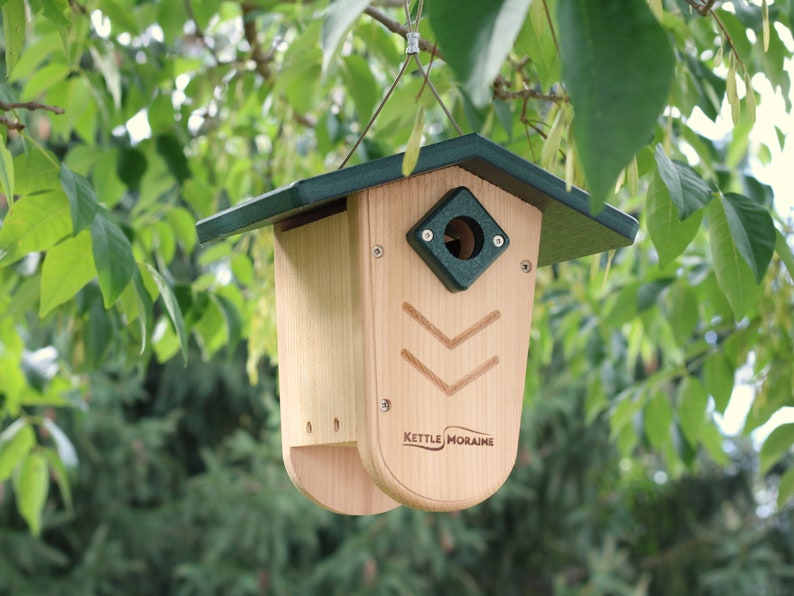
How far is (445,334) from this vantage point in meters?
1.13

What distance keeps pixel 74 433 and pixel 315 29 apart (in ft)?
15.3

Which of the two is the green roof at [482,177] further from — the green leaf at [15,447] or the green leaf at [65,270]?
the green leaf at [15,447]

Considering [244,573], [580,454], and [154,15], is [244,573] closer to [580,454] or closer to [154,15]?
[580,454]

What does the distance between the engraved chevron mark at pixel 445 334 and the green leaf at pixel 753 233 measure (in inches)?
11.0

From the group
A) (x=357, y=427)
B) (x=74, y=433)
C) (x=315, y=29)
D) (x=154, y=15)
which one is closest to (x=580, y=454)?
(x=74, y=433)

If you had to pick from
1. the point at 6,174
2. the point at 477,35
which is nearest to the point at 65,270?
the point at 6,174

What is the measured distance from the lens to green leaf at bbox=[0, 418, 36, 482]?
2.40 m

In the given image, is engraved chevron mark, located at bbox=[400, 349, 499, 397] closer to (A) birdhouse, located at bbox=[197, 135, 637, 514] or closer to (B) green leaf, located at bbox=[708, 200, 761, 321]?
(A) birdhouse, located at bbox=[197, 135, 637, 514]

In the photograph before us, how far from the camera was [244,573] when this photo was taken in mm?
5590

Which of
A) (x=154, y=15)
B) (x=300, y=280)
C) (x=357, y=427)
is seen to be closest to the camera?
(x=357, y=427)

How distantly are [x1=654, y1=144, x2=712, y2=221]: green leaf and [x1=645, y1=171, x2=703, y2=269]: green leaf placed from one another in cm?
2

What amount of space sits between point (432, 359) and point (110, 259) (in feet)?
1.24

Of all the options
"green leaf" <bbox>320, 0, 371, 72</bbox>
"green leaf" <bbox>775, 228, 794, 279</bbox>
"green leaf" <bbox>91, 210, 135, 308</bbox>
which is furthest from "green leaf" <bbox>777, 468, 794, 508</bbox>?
"green leaf" <bbox>320, 0, 371, 72</bbox>

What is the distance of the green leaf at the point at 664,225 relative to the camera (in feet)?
3.84
